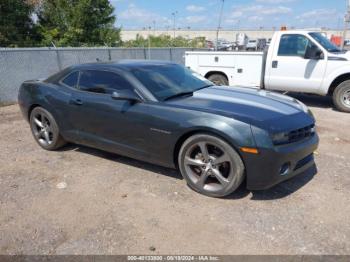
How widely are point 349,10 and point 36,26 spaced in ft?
51.9

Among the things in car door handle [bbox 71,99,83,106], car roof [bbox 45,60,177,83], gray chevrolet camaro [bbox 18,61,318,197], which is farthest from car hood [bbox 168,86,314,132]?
car door handle [bbox 71,99,83,106]

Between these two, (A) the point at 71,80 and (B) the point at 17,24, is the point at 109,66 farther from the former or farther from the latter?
(B) the point at 17,24

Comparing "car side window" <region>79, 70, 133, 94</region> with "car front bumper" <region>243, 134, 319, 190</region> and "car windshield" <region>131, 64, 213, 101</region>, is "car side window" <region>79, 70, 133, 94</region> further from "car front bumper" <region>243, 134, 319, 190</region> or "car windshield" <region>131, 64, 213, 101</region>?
"car front bumper" <region>243, 134, 319, 190</region>

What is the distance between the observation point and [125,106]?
13.0ft

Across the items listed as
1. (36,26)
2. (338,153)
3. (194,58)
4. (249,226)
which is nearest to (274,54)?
(194,58)

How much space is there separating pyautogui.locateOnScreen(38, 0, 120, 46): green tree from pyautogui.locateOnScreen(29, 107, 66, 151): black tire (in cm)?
1354

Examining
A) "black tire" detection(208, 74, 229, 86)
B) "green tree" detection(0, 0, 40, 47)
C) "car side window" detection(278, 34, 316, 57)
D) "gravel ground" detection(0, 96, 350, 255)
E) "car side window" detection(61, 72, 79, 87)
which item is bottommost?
"gravel ground" detection(0, 96, 350, 255)

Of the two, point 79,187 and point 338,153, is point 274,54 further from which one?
point 79,187

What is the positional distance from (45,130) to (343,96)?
6.73m

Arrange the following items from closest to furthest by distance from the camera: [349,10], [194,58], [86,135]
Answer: [86,135] < [194,58] < [349,10]

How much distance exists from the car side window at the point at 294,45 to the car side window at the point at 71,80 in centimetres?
562

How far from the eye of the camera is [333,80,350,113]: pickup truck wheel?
7539 mm

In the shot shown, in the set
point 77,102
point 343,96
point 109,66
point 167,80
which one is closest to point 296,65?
point 343,96

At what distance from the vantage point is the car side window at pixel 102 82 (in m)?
4.14
